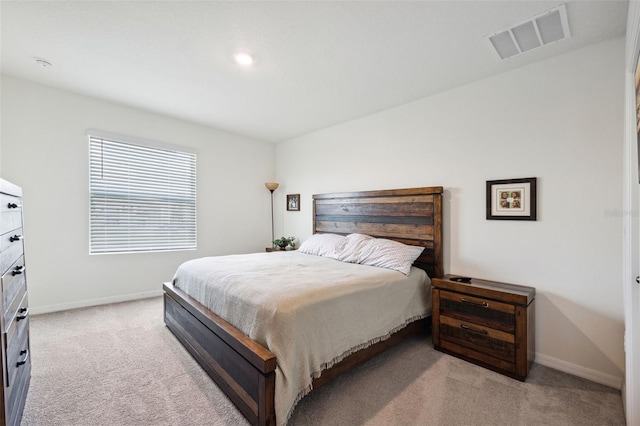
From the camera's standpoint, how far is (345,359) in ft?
6.51

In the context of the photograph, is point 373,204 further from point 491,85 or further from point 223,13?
point 223,13

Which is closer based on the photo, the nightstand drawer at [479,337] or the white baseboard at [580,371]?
the white baseboard at [580,371]

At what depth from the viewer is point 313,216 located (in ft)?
14.4

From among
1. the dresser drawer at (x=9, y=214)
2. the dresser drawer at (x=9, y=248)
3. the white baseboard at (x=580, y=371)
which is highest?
the dresser drawer at (x=9, y=214)

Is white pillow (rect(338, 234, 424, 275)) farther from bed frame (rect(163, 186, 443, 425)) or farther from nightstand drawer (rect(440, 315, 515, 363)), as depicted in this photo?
nightstand drawer (rect(440, 315, 515, 363))

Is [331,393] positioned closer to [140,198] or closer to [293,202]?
[293,202]

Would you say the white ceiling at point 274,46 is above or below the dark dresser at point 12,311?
above

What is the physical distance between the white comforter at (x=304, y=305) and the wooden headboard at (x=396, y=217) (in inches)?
13.6

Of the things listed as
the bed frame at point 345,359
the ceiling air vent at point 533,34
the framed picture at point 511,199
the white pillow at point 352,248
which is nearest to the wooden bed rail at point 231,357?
the bed frame at point 345,359

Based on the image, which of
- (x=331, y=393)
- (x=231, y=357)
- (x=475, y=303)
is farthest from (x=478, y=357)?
(x=231, y=357)

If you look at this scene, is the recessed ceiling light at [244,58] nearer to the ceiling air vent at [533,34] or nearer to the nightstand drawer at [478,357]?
the ceiling air vent at [533,34]

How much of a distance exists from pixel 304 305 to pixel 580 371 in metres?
2.22

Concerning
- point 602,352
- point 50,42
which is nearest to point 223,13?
point 50,42

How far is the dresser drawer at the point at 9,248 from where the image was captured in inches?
52.0
